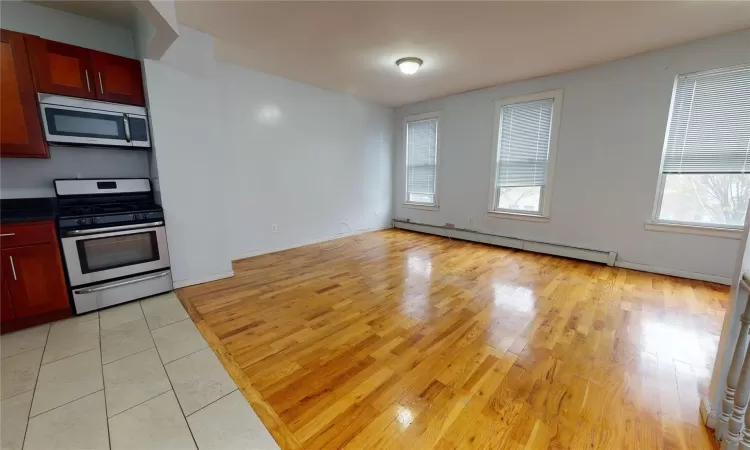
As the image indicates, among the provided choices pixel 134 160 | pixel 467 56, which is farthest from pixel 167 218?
pixel 467 56

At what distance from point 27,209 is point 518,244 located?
5.75 metres

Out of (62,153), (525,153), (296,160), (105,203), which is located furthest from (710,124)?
(62,153)

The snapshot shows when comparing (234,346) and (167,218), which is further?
(167,218)

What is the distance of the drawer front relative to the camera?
2.05m

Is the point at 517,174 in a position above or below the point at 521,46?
below

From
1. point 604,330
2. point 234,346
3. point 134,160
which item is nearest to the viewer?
point 234,346

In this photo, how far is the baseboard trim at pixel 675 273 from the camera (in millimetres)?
3104

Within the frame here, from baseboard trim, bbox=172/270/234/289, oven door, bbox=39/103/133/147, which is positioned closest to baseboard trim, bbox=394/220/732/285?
baseboard trim, bbox=172/270/234/289

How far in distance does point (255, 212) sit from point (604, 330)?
4.16m

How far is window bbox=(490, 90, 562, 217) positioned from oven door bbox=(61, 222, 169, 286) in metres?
4.59

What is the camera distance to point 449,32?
2773 mm

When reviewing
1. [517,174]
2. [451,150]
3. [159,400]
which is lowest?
[159,400]

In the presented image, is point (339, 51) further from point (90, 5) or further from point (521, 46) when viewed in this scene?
point (90, 5)

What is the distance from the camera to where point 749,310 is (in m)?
1.15
